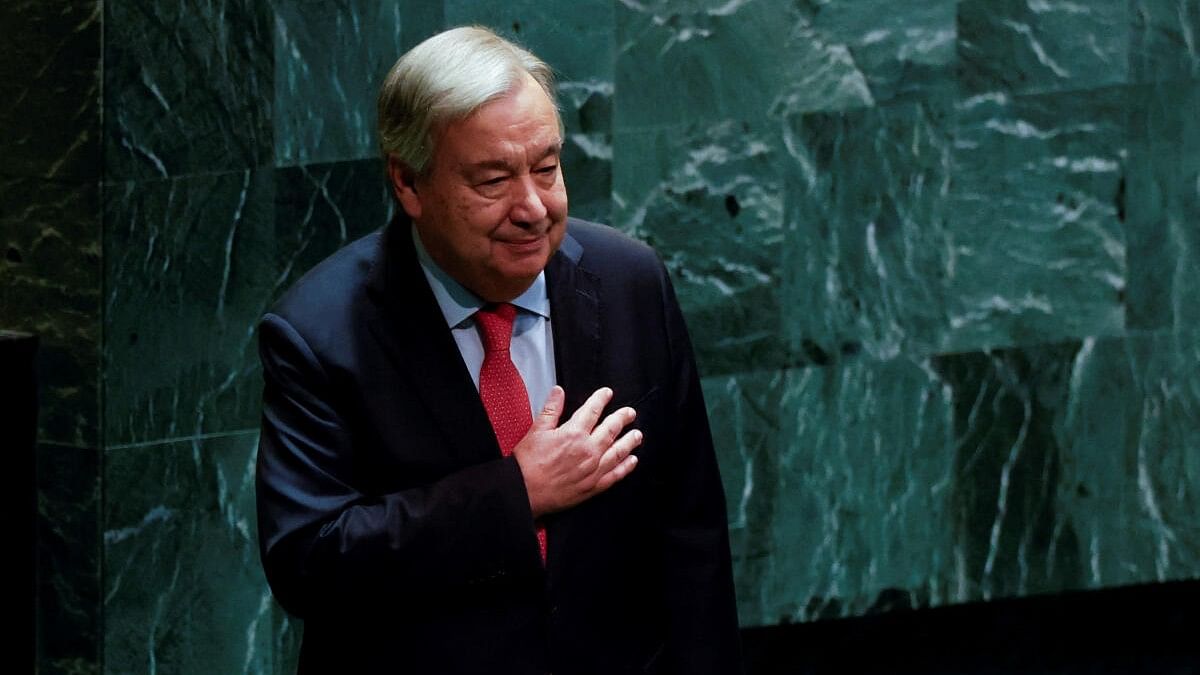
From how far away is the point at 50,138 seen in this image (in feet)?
15.2

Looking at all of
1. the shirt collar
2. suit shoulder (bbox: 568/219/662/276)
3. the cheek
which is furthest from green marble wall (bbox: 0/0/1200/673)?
the cheek

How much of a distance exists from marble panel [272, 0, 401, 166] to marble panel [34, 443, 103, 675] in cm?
87

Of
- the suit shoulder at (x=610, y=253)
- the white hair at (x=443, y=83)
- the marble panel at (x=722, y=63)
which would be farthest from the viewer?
the marble panel at (x=722, y=63)

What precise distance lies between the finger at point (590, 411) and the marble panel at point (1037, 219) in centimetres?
260

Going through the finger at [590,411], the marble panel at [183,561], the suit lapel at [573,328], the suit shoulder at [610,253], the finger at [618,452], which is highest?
the suit shoulder at [610,253]

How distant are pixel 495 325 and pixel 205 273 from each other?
182cm

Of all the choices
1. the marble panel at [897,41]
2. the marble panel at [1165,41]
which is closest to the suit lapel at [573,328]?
the marble panel at [897,41]

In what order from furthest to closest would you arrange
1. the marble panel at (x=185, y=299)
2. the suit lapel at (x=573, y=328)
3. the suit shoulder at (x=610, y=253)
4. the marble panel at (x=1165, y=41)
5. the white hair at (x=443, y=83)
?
the marble panel at (x=1165, y=41)
the marble panel at (x=185, y=299)
the suit shoulder at (x=610, y=253)
the suit lapel at (x=573, y=328)
the white hair at (x=443, y=83)

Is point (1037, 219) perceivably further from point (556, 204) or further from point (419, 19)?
point (556, 204)

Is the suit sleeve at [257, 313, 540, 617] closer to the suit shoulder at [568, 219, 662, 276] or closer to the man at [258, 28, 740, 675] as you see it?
the man at [258, 28, 740, 675]

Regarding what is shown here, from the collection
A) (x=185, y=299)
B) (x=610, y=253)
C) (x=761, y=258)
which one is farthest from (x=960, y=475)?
(x=610, y=253)

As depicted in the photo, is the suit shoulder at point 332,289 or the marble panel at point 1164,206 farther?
the marble panel at point 1164,206

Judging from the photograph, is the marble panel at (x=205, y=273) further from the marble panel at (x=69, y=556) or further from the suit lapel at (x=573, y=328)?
the suit lapel at (x=573, y=328)

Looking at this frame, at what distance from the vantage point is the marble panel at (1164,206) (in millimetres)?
5676
